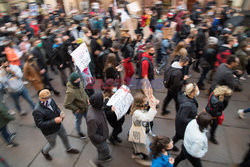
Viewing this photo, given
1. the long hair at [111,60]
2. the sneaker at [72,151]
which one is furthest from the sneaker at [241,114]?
the sneaker at [72,151]

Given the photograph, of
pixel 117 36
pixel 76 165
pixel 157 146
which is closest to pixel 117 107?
pixel 157 146

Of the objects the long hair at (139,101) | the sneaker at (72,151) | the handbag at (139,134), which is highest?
the long hair at (139,101)

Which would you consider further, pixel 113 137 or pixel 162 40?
pixel 162 40

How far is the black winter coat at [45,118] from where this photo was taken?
3014 millimetres

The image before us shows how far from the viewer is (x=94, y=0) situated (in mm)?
15898

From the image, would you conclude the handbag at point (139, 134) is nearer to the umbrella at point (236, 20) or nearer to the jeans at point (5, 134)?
the jeans at point (5, 134)

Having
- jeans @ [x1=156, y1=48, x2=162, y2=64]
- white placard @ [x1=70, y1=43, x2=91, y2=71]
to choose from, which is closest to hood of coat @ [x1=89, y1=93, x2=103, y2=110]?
white placard @ [x1=70, y1=43, x2=91, y2=71]

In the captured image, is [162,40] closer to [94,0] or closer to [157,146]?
[157,146]

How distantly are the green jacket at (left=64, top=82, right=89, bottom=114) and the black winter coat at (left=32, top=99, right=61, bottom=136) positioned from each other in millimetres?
376

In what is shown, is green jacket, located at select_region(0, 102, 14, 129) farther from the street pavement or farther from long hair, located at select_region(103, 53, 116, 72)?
long hair, located at select_region(103, 53, 116, 72)

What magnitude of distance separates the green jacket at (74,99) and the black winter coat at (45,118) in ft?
1.24

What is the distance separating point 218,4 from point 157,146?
45.9 feet

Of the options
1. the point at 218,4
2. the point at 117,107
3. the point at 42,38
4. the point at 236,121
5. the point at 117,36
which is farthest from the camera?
the point at 218,4

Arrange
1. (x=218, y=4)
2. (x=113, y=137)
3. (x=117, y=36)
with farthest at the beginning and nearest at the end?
(x=218, y=4)
(x=117, y=36)
(x=113, y=137)
